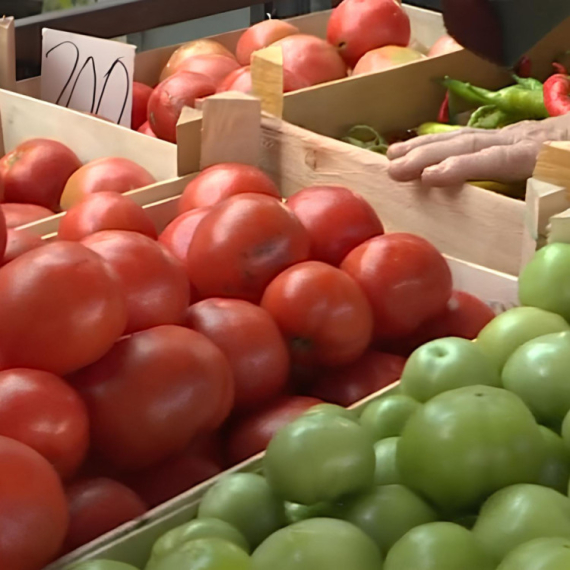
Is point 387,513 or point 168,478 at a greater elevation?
point 387,513

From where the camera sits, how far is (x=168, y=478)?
856mm

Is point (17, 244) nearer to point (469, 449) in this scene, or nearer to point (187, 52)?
point (469, 449)

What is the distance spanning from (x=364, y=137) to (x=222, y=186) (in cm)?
55

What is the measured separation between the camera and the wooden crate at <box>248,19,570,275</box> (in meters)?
1.18

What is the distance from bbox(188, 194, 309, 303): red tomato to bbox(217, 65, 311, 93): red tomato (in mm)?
680

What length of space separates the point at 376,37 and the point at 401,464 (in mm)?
1388

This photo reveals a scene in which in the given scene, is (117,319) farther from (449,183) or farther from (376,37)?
(376,37)

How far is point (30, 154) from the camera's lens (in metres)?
1.45

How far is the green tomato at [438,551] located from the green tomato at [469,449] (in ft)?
0.16

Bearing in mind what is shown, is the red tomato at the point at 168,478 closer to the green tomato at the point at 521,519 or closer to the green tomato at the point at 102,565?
the green tomato at the point at 102,565

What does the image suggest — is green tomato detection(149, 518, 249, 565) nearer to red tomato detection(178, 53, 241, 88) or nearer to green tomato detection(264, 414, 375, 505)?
green tomato detection(264, 414, 375, 505)

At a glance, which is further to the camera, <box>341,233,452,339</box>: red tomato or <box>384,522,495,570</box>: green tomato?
<box>341,233,452,339</box>: red tomato

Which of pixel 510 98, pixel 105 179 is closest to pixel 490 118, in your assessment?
pixel 510 98

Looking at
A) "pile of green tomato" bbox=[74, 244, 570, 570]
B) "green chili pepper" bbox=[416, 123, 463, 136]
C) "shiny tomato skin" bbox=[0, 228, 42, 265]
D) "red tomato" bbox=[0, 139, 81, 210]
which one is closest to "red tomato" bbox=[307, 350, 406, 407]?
"pile of green tomato" bbox=[74, 244, 570, 570]
